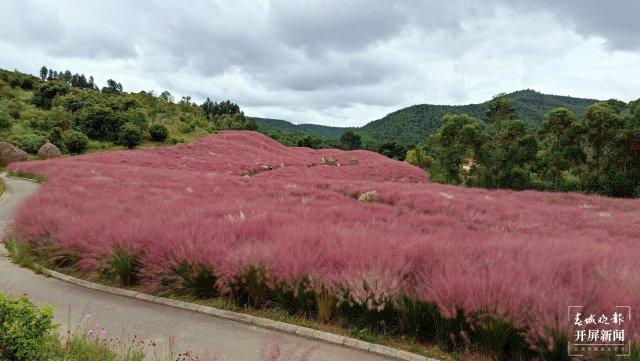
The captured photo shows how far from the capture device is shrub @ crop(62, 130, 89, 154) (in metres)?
34.2

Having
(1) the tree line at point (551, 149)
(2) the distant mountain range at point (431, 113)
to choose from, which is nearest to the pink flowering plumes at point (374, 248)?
(1) the tree line at point (551, 149)

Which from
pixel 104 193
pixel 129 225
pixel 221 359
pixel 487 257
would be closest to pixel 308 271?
pixel 221 359

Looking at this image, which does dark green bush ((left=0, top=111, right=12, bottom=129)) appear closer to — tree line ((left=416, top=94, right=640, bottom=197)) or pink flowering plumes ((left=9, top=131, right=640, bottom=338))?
pink flowering plumes ((left=9, top=131, right=640, bottom=338))

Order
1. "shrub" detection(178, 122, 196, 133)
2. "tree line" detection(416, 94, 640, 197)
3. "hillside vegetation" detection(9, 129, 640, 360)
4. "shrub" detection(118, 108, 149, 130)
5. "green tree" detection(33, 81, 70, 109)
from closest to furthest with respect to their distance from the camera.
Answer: "hillside vegetation" detection(9, 129, 640, 360) < "tree line" detection(416, 94, 640, 197) < "shrub" detection(118, 108, 149, 130) < "shrub" detection(178, 122, 196, 133) < "green tree" detection(33, 81, 70, 109)

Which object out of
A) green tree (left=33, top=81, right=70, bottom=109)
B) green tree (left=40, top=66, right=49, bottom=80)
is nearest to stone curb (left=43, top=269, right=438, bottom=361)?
green tree (left=33, top=81, right=70, bottom=109)

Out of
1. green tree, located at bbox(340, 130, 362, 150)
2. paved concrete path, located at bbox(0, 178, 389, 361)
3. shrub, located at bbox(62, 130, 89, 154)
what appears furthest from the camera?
green tree, located at bbox(340, 130, 362, 150)

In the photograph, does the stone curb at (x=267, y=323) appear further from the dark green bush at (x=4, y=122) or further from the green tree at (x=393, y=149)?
the green tree at (x=393, y=149)

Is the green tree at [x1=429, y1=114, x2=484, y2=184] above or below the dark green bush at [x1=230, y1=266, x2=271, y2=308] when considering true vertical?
above

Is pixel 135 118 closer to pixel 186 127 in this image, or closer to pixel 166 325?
pixel 186 127

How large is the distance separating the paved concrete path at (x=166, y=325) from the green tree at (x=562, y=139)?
3339 cm

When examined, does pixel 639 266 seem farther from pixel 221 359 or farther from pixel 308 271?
pixel 221 359

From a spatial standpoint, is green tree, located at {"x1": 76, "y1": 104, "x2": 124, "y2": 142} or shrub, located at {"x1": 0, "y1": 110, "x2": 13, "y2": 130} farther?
green tree, located at {"x1": 76, "y1": 104, "x2": 124, "y2": 142}

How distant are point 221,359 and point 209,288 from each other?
75.2 inches

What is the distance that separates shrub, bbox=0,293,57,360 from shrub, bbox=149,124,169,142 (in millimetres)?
41482
